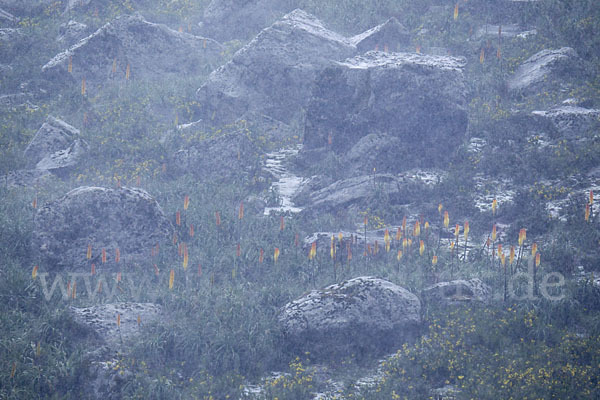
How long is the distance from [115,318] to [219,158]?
8.17 metres

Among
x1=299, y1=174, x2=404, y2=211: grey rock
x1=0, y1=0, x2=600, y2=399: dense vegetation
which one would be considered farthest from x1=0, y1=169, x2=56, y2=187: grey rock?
x1=299, y1=174, x2=404, y2=211: grey rock

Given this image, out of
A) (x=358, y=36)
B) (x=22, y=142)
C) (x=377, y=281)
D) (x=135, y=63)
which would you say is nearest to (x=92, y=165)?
(x=22, y=142)

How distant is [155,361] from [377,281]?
4.54 m

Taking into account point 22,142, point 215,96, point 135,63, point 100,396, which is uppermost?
point 135,63

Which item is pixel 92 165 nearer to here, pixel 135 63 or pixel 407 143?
pixel 135 63

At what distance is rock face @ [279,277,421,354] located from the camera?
10.5 meters

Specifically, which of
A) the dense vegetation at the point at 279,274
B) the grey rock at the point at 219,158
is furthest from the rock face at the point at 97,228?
the grey rock at the point at 219,158

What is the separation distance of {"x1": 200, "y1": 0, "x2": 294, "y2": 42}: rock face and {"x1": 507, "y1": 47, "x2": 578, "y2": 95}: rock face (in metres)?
13.0

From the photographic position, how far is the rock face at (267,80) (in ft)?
70.5

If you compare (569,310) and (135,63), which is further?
(135,63)

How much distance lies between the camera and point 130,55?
78.2 feet

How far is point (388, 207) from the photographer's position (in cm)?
1558

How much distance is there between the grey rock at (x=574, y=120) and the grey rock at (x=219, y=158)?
9585 mm

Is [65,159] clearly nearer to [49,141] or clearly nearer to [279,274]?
[49,141]
